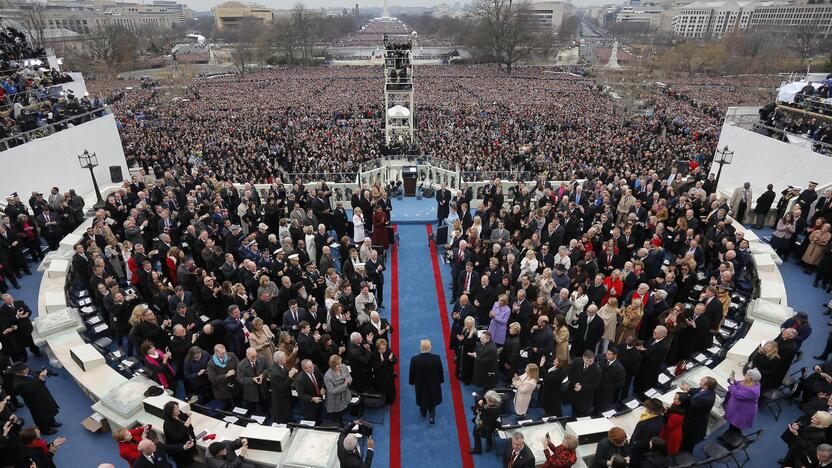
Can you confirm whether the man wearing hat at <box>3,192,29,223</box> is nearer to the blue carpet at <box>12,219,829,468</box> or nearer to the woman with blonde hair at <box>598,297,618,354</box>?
the blue carpet at <box>12,219,829,468</box>

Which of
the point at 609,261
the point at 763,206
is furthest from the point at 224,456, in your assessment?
the point at 763,206

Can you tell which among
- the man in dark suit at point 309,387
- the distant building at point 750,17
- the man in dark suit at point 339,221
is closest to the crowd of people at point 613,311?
the man in dark suit at point 309,387

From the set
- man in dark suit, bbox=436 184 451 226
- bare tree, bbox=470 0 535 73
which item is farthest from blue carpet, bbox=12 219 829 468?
bare tree, bbox=470 0 535 73

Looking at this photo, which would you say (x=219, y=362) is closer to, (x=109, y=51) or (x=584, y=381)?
(x=584, y=381)

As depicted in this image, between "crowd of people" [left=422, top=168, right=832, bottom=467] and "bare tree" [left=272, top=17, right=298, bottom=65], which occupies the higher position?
"bare tree" [left=272, top=17, right=298, bottom=65]

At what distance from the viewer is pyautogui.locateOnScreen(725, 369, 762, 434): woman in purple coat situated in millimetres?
5234

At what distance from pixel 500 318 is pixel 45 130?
1593 cm

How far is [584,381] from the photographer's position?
5.91 meters

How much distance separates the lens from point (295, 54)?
76.3 m

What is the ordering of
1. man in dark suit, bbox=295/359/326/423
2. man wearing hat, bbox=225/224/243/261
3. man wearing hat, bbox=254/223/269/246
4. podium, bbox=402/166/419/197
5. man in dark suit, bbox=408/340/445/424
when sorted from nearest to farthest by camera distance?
1. man in dark suit, bbox=295/359/326/423
2. man in dark suit, bbox=408/340/445/424
3. man wearing hat, bbox=254/223/269/246
4. man wearing hat, bbox=225/224/243/261
5. podium, bbox=402/166/419/197

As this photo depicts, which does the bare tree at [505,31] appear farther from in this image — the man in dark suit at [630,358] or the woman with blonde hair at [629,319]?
the man in dark suit at [630,358]

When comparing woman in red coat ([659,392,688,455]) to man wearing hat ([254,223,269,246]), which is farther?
man wearing hat ([254,223,269,246])

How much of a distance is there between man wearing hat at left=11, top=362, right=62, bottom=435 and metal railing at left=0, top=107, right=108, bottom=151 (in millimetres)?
10430

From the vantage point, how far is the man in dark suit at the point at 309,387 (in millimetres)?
5758
